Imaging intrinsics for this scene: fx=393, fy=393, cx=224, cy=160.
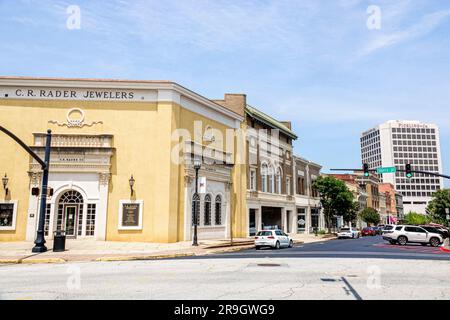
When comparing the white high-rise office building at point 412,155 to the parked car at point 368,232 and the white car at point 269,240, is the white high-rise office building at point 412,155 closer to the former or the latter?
the parked car at point 368,232

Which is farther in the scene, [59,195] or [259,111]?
[259,111]

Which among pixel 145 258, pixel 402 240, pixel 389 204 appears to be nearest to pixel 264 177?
pixel 402 240

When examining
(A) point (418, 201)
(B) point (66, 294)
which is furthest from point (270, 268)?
(A) point (418, 201)

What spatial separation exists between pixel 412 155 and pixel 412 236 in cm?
16043

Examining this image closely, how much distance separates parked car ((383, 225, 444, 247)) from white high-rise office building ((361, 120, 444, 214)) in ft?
496

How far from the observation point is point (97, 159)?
2739cm

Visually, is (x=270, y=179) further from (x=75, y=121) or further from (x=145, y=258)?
(x=145, y=258)

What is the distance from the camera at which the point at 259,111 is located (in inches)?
1702

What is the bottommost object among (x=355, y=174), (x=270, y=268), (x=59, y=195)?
(x=270, y=268)
